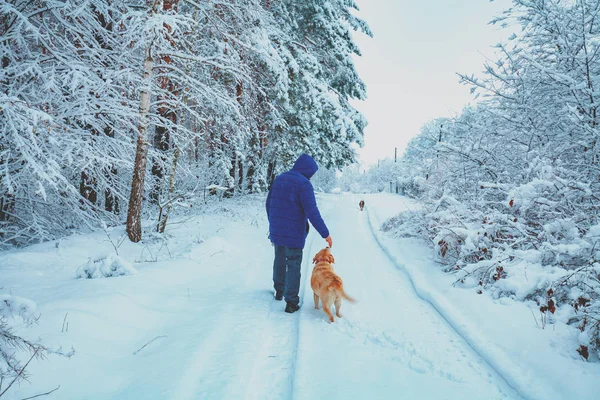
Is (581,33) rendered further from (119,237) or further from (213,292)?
(119,237)

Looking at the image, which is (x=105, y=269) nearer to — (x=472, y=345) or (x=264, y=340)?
(x=264, y=340)

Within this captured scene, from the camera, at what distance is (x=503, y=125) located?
21.2 feet

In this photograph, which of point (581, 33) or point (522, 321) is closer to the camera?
point (522, 321)

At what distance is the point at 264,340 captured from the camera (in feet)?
9.24

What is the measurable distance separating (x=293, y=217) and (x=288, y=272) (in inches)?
28.5

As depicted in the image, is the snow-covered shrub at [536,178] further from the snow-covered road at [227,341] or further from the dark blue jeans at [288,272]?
the dark blue jeans at [288,272]

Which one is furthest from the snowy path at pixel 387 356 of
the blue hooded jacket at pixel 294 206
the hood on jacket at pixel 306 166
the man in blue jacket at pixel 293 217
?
the hood on jacket at pixel 306 166

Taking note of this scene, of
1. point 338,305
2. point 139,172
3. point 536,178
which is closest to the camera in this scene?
point 338,305

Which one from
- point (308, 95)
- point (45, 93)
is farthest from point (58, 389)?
point (308, 95)

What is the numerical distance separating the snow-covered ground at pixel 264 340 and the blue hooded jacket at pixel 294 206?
3.17ft

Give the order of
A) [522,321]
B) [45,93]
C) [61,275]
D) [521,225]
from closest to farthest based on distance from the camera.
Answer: [522,321] < [61,275] < [521,225] < [45,93]

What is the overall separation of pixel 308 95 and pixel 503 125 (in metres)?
6.56

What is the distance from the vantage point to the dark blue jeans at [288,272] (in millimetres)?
3578

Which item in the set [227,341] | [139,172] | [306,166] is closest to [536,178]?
[306,166]
